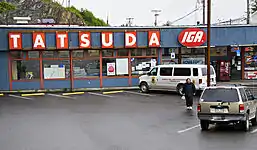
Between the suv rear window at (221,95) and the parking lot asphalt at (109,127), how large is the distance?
3.81 feet

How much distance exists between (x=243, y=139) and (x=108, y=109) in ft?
30.9

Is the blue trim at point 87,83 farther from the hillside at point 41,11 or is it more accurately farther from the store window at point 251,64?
the hillside at point 41,11

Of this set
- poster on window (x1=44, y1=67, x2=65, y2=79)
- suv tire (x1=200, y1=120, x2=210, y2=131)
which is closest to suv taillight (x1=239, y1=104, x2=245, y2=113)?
suv tire (x1=200, y1=120, x2=210, y2=131)

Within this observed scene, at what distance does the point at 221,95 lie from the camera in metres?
15.4

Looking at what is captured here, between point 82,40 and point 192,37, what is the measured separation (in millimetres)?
8258

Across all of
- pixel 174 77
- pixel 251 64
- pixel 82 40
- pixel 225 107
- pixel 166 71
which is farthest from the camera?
pixel 251 64

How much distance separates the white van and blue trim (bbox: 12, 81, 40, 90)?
A: 794cm

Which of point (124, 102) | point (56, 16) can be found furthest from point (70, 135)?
point (56, 16)

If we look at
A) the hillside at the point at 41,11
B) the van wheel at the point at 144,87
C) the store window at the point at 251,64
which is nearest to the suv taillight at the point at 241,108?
the van wheel at the point at 144,87

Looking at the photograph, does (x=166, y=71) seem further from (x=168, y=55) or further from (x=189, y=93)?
(x=189, y=93)

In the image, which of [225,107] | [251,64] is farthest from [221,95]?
[251,64]

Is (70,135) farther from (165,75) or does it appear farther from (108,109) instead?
(165,75)

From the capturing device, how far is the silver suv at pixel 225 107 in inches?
590

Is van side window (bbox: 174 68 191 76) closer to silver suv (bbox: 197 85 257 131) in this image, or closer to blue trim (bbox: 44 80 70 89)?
blue trim (bbox: 44 80 70 89)
